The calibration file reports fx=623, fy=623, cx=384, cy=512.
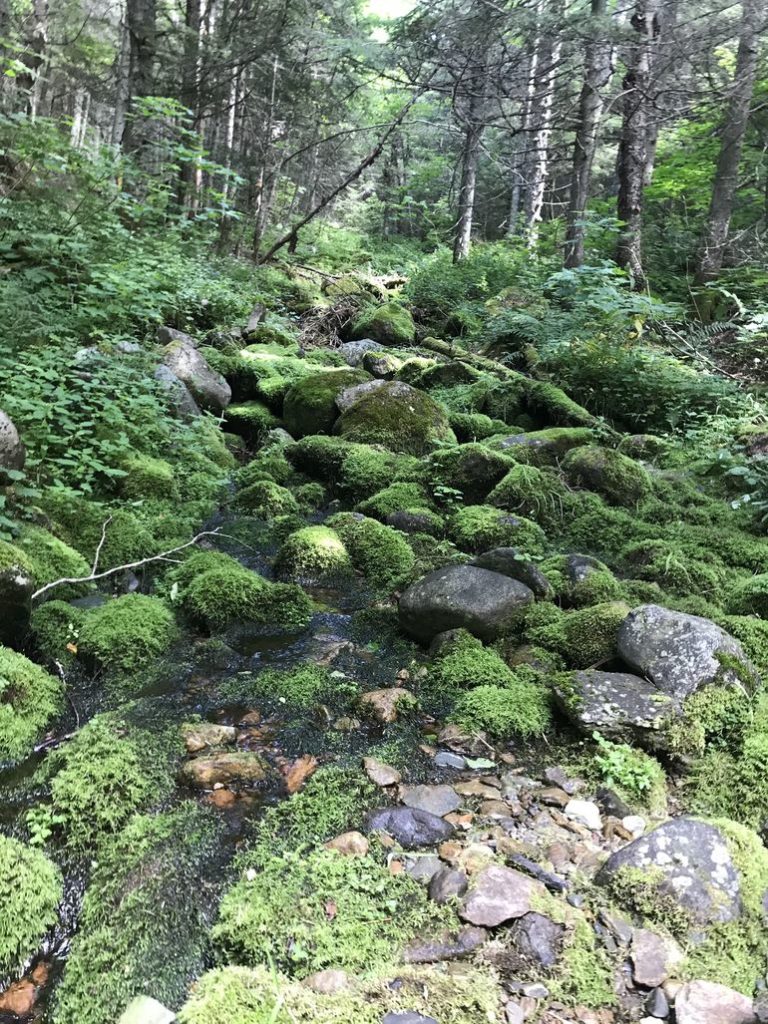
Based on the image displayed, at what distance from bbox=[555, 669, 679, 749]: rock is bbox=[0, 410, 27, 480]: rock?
4.16 m

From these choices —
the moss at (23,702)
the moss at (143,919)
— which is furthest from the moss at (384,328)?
the moss at (143,919)

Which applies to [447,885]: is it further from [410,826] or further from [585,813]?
[585,813]

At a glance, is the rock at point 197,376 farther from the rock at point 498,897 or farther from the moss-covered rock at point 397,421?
the rock at point 498,897

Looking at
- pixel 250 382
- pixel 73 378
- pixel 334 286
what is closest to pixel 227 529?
pixel 73 378

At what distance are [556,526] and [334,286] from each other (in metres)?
11.4

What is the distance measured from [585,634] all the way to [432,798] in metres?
1.65

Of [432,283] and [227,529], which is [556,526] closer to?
[227,529]

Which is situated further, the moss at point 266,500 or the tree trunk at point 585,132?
the tree trunk at point 585,132

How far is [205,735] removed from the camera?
3.33 m

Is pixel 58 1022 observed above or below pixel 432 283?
below

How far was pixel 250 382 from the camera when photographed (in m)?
9.62

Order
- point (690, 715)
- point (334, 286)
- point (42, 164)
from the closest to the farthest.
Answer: point (690, 715) < point (42, 164) < point (334, 286)

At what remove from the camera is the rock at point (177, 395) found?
754cm

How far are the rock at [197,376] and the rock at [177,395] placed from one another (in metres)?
0.32
